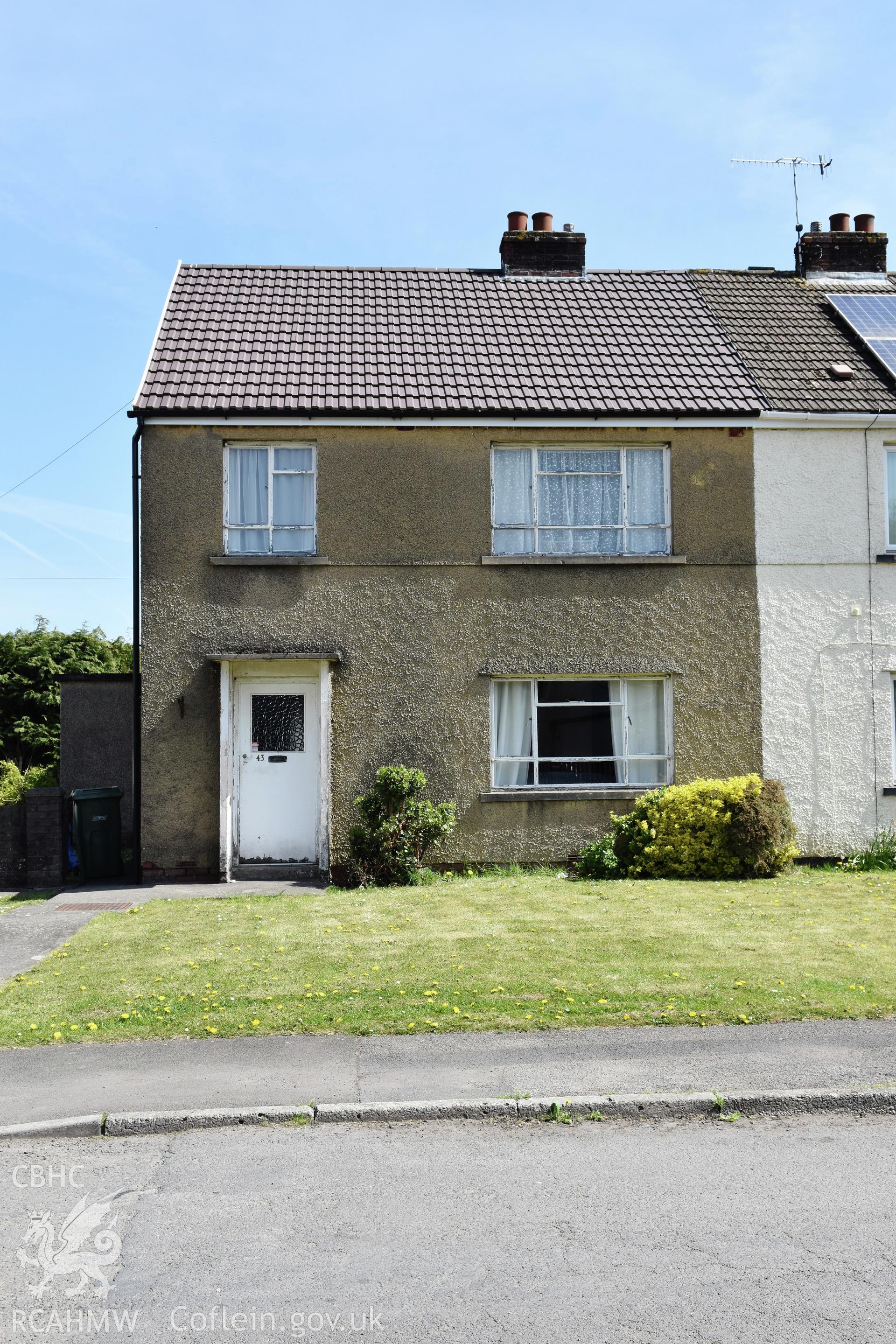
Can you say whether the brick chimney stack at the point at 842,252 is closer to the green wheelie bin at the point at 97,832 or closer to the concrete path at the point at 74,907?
the concrete path at the point at 74,907

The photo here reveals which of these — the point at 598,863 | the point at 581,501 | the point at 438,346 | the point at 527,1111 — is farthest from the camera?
the point at 438,346

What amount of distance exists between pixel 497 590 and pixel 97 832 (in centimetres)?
582

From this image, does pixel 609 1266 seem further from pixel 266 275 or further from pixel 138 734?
pixel 266 275

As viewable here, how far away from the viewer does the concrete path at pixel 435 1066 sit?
5.55 m

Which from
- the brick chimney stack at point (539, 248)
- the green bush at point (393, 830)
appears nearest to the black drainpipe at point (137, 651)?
the green bush at point (393, 830)

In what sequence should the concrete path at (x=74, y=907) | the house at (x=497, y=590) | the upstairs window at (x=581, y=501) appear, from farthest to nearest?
1. the upstairs window at (x=581, y=501)
2. the house at (x=497, y=590)
3. the concrete path at (x=74, y=907)

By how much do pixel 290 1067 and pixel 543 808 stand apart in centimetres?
798

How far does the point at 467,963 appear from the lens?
829 cm

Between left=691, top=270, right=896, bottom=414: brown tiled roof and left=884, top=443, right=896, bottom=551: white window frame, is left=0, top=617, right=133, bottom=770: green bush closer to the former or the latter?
left=691, top=270, right=896, bottom=414: brown tiled roof

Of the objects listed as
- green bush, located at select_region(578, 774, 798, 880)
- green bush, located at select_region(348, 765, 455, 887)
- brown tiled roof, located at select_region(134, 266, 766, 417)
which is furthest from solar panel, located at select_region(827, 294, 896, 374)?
green bush, located at select_region(348, 765, 455, 887)

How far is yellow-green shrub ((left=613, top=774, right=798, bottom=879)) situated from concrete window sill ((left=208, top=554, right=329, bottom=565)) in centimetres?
498

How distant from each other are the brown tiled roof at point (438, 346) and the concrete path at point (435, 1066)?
354 inches

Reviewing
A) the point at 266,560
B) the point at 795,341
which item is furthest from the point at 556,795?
the point at 795,341

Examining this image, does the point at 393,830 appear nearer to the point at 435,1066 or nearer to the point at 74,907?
the point at 74,907
